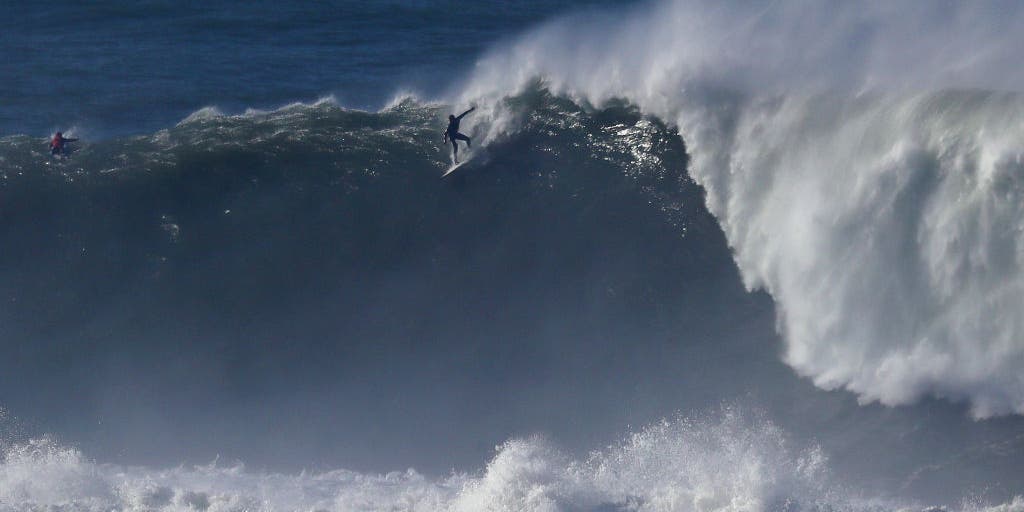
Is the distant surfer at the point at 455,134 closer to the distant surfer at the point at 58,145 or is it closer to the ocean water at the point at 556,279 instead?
the ocean water at the point at 556,279

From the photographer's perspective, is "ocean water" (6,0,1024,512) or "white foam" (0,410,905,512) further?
"ocean water" (6,0,1024,512)

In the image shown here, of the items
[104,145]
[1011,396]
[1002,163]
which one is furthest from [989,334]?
[104,145]

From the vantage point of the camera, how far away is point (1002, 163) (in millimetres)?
15438

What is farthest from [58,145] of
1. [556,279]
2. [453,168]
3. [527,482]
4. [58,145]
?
[527,482]

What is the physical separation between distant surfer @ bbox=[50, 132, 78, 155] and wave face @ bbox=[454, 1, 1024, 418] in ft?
27.8

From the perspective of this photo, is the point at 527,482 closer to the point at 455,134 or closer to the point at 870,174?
the point at 870,174

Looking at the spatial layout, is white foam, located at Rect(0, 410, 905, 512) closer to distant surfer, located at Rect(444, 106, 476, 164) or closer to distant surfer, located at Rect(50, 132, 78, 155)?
distant surfer, located at Rect(444, 106, 476, 164)

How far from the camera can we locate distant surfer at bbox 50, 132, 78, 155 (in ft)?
72.7

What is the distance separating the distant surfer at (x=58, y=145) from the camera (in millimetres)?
22164

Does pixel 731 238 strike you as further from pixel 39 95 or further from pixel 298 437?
pixel 39 95

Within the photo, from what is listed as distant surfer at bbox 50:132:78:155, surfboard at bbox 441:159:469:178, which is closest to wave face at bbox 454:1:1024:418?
surfboard at bbox 441:159:469:178

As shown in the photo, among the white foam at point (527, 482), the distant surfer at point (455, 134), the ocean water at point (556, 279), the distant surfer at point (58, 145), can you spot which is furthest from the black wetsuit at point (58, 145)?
the distant surfer at point (455, 134)

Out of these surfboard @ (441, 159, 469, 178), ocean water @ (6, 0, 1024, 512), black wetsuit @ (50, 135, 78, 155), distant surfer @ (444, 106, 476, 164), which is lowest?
ocean water @ (6, 0, 1024, 512)

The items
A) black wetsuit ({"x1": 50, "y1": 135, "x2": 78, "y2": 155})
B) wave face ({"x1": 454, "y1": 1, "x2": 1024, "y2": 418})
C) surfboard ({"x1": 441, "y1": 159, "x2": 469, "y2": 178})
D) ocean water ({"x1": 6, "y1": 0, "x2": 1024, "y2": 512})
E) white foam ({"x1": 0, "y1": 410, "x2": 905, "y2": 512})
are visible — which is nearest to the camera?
white foam ({"x1": 0, "y1": 410, "x2": 905, "y2": 512})
